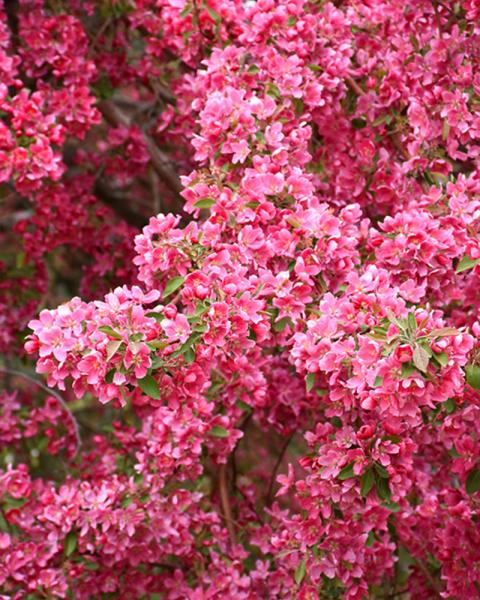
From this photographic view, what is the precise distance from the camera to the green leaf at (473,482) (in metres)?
2.30

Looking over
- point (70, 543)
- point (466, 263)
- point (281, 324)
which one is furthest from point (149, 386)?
point (70, 543)

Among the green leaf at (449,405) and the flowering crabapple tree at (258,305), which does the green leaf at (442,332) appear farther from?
the green leaf at (449,405)

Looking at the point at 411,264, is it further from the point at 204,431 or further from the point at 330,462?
the point at 204,431

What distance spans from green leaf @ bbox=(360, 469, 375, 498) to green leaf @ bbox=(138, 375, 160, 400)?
491 millimetres

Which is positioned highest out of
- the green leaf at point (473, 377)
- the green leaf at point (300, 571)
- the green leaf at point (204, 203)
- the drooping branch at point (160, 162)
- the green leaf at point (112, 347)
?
the green leaf at point (473, 377)

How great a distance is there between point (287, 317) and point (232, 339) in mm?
197

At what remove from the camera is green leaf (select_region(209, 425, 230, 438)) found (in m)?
2.69

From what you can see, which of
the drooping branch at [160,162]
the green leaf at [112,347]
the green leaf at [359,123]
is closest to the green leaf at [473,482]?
the green leaf at [112,347]

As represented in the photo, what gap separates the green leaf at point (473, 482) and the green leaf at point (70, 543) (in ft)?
3.57

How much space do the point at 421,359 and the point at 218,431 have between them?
1056mm

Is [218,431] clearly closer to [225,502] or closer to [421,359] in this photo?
[225,502]

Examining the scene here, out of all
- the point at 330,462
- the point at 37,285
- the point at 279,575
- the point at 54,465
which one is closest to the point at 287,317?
the point at 330,462

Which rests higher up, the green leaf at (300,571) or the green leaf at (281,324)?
the green leaf at (281,324)

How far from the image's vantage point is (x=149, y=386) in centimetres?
195
